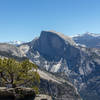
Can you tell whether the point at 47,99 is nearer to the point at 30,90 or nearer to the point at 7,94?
the point at 30,90

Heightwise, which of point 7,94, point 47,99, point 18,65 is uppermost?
point 18,65

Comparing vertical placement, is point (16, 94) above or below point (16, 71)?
below

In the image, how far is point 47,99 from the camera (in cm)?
3916

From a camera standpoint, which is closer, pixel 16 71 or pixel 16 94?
pixel 16 94

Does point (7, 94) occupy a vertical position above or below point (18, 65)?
below

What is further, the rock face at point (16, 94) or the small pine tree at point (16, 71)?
the small pine tree at point (16, 71)

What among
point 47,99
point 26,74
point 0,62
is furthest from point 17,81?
point 47,99

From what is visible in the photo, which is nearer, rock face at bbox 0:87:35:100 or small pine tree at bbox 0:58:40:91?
rock face at bbox 0:87:35:100

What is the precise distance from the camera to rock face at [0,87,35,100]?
3500cm

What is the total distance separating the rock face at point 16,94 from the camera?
35000 millimetres

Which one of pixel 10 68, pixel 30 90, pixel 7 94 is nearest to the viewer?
pixel 7 94

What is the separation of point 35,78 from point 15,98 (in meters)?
11.7

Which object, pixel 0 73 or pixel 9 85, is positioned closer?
pixel 9 85

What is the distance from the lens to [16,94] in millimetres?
35906
